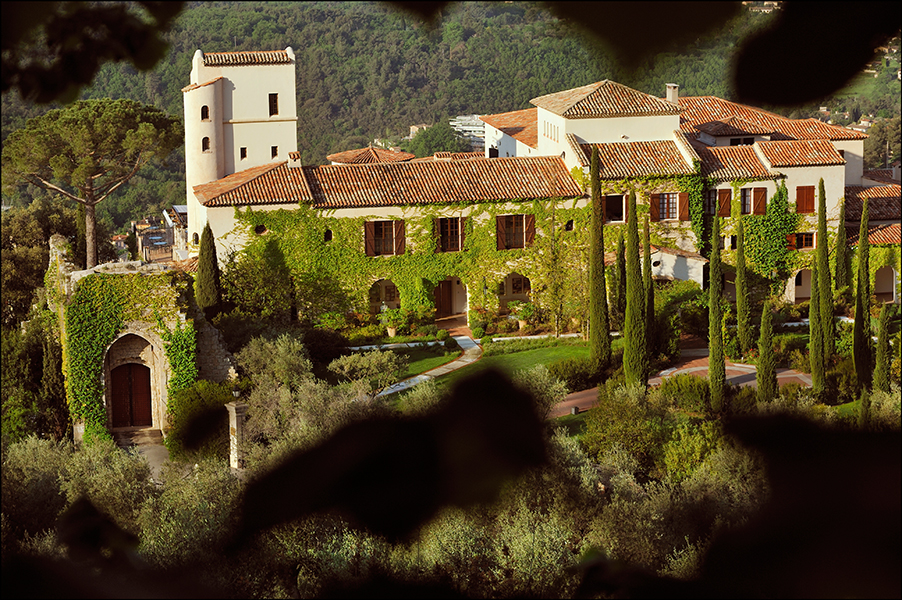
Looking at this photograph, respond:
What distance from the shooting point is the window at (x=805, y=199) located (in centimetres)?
2939

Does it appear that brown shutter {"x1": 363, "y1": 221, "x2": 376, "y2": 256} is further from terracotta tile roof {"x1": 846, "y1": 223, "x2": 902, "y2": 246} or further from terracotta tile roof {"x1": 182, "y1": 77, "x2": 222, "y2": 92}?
terracotta tile roof {"x1": 846, "y1": 223, "x2": 902, "y2": 246}

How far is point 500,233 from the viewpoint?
27891mm

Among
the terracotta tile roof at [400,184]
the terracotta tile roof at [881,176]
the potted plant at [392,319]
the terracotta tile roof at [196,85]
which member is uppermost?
the terracotta tile roof at [196,85]

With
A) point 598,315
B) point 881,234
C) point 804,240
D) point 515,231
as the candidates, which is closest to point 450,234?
point 515,231

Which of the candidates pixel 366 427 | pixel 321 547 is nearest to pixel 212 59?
pixel 321 547

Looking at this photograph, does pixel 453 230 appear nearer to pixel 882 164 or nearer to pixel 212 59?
pixel 212 59

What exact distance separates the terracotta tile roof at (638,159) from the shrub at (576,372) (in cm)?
712

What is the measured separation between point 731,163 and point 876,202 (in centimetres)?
579

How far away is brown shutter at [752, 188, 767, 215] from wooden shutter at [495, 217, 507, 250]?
23.4 ft

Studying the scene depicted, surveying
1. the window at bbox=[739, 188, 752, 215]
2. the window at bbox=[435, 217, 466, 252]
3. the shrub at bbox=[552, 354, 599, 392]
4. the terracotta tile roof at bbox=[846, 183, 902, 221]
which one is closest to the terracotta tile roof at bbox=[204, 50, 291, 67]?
the window at bbox=[435, 217, 466, 252]

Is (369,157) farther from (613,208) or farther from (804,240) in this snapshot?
(804,240)

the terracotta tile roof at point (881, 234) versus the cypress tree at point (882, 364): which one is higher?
the terracotta tile roof at point (881, 234)

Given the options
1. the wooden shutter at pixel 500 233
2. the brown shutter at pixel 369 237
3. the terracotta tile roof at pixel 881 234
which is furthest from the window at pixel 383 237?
the terracotta tile roof at pixel 881 234

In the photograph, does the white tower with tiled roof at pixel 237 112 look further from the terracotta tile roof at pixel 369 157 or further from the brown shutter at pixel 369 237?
the brown shutter at pixel 369 237
